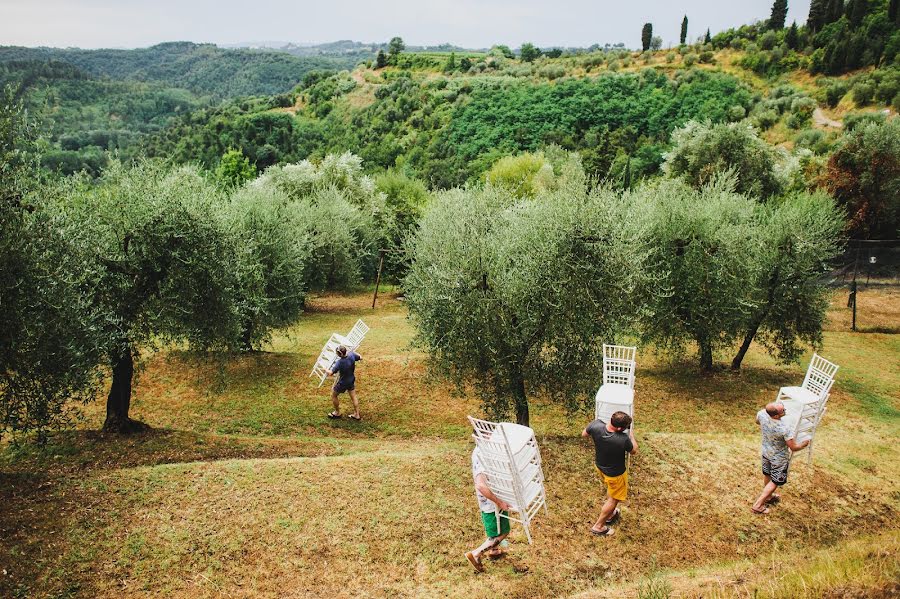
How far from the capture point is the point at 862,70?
6588cm

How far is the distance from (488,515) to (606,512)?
232cm

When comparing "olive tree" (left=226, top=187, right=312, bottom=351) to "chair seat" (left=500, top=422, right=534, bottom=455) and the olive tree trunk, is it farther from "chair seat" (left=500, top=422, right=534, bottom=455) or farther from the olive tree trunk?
"chair seat" (left=500, top=422, right=534, bottom=455)

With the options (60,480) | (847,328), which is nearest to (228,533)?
(60,480)

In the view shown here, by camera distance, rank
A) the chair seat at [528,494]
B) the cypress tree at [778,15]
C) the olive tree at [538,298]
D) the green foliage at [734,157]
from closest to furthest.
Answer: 1. the chair seat at [528,494]
2. the olive tree at [538,298]
3. the green foliage at [734,157]
4. the cypress tree at [778,15]

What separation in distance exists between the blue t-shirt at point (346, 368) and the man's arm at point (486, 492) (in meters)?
8.40

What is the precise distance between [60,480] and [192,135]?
116 metres

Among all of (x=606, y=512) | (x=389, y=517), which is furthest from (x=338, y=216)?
(x=606, y=512)

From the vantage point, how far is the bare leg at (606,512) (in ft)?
26.9

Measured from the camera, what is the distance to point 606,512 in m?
8.25

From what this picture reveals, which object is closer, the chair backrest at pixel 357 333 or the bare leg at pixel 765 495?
the bare leg at pixel 765 495

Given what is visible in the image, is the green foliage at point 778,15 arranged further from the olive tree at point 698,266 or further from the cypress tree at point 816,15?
the olive tree at point 698,266

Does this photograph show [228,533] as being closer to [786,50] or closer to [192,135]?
[786,50]

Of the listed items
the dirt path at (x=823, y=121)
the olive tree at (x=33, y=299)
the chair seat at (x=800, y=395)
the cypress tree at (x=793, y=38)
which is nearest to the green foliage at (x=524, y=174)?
the dirt path at (x=823, y=121)

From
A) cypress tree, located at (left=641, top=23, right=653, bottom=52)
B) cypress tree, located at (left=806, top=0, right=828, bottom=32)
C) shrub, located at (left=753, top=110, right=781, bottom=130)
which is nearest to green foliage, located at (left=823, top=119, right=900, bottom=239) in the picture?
shrub, located at (left=753, top=110, right=781, bottom=130)
